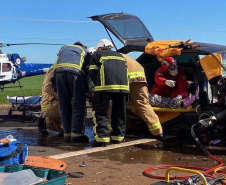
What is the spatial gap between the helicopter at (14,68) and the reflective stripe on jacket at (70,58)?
12180 millimetres

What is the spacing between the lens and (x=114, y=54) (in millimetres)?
6566

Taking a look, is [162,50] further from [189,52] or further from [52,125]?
[52,125]

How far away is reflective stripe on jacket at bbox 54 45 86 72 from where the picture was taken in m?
6.75

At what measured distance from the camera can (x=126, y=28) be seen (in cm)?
845

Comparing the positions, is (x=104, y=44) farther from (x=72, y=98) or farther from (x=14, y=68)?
(x=14, y=68)

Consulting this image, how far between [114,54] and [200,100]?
78.8 inches

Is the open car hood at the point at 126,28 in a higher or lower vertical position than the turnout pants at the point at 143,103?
higher

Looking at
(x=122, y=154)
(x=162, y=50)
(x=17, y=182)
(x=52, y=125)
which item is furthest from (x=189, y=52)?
(x=17, y=182)

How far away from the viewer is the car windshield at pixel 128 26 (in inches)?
327

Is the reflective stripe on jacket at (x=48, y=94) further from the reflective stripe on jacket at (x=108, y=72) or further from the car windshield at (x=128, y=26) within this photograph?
the car windshield at (x=128, y=26)

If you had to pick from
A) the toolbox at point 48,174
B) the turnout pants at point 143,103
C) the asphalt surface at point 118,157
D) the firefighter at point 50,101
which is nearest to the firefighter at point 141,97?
the turnout pants at point 143,103

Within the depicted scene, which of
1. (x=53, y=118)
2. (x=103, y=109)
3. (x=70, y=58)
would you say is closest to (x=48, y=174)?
(x=103, y=109)

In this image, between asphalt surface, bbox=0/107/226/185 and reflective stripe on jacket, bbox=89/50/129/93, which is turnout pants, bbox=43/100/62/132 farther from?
reflective stripe on jacket, bbox=89/50/129/93

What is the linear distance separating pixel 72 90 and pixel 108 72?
0.82 m
